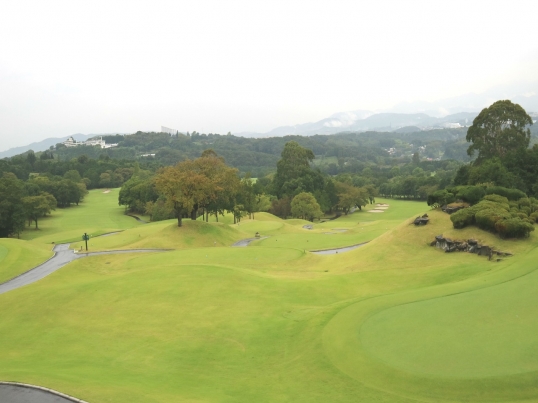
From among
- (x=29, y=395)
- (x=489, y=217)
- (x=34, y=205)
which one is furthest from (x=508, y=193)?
(x=34, y=205)

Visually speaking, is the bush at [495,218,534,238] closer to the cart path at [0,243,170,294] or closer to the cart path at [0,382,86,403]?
the cart path at [0,382,86,403]

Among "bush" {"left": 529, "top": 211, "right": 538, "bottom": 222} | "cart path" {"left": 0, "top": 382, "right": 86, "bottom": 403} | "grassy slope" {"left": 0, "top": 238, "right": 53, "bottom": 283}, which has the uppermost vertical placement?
"bush" {"left": 529, "top": 211, "right": 538, "bottom": 222}

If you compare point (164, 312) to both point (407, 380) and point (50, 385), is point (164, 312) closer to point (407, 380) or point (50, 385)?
point (50, 385)

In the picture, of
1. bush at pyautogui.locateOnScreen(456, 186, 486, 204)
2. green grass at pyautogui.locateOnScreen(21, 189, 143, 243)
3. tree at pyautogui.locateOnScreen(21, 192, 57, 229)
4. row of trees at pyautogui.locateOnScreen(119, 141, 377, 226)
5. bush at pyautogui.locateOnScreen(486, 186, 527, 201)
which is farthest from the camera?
tree at pyautogui.locateOnScreen(21, 192, 57, 229)

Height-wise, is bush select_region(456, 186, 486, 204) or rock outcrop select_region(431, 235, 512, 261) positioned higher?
bush select_region(456, 186, 486, 204)

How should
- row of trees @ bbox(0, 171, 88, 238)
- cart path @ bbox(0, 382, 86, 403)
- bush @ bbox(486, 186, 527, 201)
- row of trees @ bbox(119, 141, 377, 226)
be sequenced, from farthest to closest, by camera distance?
1. row of trees @ bbox(0, 171, 88, 238)
2. row of trees @ bbox(119, 141, 377, 226)
3. bush @ bbox(486, 186, 527, 201)
4. cart path @ bbox(0, 382, 86, 403)

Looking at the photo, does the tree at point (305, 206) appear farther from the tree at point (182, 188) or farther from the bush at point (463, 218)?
the bush at point (463, 218)

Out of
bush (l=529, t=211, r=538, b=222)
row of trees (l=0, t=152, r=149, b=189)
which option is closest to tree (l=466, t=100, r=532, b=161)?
bush (l=529, t=211, r=538, b=222)
